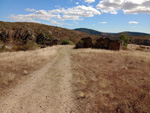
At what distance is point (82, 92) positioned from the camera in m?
6.31

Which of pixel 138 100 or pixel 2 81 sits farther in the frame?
pixel 2 81

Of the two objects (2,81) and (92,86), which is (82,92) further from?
(2,81)

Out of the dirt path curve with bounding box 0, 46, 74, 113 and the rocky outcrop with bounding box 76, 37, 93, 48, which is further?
the rocky outcrop with bounding box 76, 37, 93, 48

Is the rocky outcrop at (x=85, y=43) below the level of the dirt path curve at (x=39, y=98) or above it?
above

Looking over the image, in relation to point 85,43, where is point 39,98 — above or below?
below

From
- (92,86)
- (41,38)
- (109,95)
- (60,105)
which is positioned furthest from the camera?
(41,38)

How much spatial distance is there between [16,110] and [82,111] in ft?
9.14

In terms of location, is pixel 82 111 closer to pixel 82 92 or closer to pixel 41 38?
pixel 82 92

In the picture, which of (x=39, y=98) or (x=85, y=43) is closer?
(x=39, y=98)

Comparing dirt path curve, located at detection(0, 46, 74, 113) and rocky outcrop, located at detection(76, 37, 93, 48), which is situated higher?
rocky outcrop, located at detection(76, 37, 93, 48)

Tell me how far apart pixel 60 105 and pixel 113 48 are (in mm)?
27782

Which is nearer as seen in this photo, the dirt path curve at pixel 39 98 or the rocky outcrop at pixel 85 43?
the dirt path curve at pixel 39 98

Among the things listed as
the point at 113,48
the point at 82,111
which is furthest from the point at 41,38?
the point at 82,111

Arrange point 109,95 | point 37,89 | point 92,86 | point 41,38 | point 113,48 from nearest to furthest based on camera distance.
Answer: point 109,95 < point 37,89 < point 92,86 < point 113,48 < point 41,38
